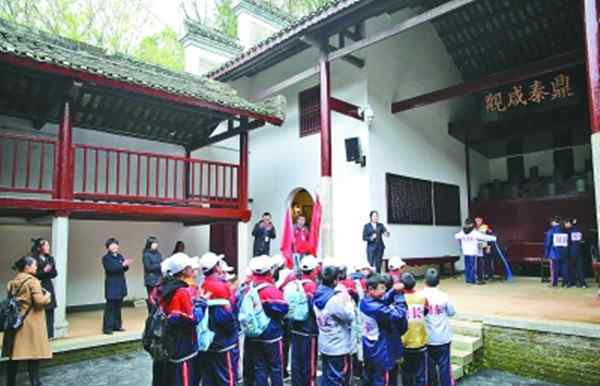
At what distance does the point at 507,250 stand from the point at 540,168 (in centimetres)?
368

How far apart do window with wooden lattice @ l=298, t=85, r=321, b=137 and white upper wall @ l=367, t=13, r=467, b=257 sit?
1.57 meters

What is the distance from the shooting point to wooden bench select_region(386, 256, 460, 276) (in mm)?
10742

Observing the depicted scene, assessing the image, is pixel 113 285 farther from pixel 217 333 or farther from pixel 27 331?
pixel 217 333

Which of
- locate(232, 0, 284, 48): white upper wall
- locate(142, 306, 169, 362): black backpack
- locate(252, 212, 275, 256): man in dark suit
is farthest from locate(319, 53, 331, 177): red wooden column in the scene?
locate(232, 0, 284, 48): white upper wall

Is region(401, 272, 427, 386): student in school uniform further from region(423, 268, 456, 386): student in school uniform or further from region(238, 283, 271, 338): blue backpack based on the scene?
region(238, 283, 271, 338): blue backpack

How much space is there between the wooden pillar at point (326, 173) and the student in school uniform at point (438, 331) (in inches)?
172

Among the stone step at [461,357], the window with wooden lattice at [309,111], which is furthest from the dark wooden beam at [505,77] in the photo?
the stone step at [461,357]

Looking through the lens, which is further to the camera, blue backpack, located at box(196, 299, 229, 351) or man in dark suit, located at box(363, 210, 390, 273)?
man in dark suit, located at box(363, 210, 390, 273)

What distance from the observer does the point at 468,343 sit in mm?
5961

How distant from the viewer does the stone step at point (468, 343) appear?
19.5ft

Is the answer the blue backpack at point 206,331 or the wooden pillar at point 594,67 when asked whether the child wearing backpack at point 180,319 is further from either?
the wooden pillar at point 594,67

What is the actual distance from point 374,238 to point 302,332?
458cm

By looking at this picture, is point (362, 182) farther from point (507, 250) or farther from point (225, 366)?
point (225, 366)

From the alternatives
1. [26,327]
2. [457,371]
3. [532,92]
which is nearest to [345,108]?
[532,92]
